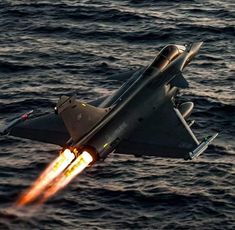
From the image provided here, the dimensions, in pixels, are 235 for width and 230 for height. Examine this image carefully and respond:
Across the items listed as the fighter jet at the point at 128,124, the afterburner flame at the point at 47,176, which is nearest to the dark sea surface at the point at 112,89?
the afterburner flame at the point at 47,176

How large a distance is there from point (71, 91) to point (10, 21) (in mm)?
23752

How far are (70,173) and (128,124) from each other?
605cm

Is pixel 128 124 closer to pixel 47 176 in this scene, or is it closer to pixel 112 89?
pixel 47 176

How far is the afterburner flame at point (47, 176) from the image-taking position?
4744 cm

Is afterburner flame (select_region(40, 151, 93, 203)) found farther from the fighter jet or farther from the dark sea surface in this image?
the dark sea surface

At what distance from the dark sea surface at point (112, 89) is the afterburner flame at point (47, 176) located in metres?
0.81

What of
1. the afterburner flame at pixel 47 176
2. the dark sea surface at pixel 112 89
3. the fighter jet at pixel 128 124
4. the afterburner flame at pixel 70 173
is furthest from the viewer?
the afterburner flame at pixel 47 176

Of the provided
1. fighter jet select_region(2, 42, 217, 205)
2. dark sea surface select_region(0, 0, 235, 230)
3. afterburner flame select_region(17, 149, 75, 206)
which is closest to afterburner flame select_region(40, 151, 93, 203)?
fighter jet select_region(2, 42, 217, 205)

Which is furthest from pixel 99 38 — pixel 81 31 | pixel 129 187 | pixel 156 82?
pixel 129 187

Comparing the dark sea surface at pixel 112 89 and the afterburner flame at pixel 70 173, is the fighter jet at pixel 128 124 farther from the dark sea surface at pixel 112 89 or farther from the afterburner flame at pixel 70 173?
the dark sea surface at pixel 112 89

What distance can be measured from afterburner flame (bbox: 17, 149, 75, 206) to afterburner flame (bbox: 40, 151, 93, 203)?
1.65ft

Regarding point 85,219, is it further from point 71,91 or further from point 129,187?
point 71,91

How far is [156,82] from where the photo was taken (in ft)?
176

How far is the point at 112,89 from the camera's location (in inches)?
2623
